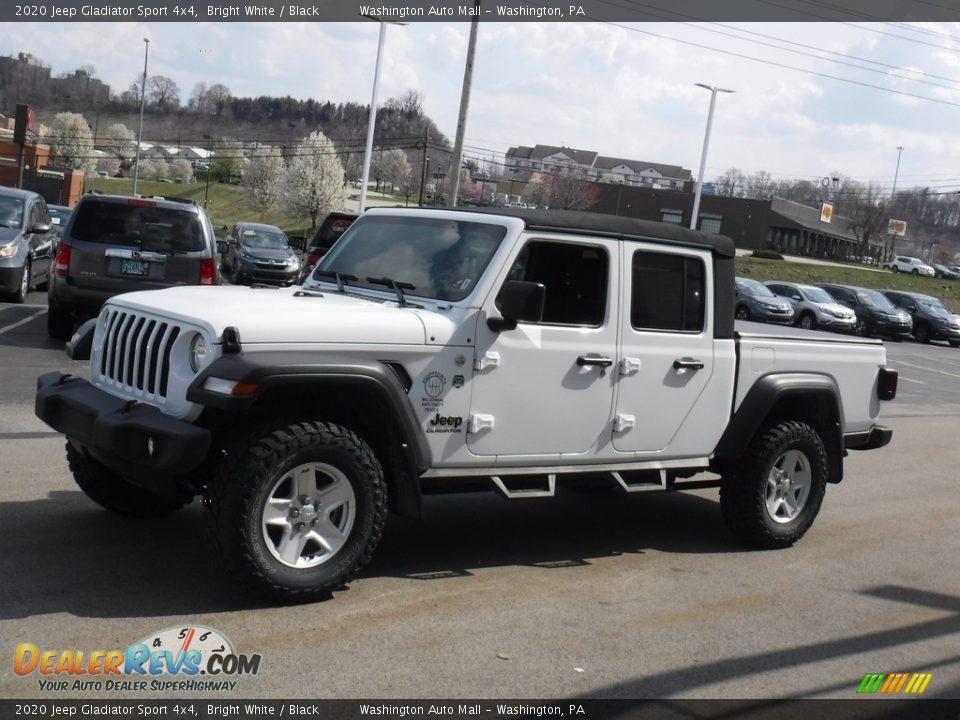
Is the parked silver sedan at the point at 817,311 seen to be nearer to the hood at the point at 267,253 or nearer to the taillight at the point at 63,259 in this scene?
the hood at the point at 267,253

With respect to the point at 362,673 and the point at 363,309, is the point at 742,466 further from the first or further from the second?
the point at 362,673

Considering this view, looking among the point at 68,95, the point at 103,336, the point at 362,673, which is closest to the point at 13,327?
the point at 103,336

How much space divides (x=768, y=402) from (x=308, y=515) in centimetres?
321

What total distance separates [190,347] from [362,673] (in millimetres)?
1751

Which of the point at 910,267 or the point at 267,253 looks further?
the point at 910,267

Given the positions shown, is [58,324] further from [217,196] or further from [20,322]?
[217,196]

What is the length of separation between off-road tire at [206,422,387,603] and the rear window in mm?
7841

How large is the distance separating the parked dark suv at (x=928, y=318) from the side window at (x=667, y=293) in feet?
107

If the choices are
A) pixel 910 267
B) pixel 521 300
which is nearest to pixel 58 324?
pixel 521 300

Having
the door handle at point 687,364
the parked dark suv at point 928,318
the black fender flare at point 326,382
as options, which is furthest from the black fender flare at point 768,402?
the parked dark suv at point 928,318

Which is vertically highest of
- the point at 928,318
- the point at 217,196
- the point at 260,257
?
the point at 217,196

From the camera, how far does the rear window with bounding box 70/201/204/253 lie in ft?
39.9

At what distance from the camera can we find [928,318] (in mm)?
36312

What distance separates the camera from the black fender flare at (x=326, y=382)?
4.71m
